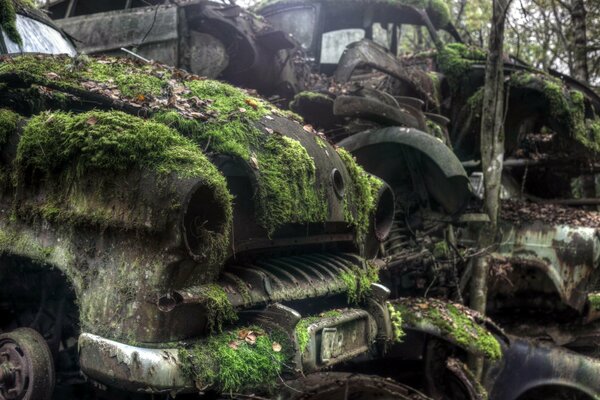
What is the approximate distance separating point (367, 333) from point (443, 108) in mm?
5710

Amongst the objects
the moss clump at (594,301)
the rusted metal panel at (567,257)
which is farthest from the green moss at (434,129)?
the moss clump at (594,301)

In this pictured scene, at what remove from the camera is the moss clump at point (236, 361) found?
2547 millimetres

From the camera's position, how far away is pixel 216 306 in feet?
8.98

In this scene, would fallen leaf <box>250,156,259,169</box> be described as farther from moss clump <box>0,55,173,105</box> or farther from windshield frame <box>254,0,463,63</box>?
windshield frame <box>254,0,463,63</box>

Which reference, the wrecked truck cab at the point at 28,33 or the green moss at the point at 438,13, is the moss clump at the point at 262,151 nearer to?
the wrecked truck cab at the point at 28,33

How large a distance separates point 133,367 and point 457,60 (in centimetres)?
707

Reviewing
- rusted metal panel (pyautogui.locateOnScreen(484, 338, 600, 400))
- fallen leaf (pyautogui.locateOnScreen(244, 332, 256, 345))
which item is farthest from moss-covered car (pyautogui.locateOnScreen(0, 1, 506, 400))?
rusted metal panel (pyautogui.locateOnScreen(484, 338, 600, 400))

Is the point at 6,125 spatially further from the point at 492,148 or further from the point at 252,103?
the point at 492,148

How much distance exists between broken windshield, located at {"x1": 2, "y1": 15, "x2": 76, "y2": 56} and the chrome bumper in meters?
2.64

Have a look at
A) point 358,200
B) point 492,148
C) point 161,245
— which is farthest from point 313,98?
point 161,245

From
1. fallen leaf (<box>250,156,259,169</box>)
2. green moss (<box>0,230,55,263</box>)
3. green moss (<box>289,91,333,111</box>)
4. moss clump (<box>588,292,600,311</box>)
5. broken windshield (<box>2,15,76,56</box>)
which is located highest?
broken windshield (<box>2,15,76,56</box>)

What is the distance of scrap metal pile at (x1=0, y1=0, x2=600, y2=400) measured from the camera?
259 cm

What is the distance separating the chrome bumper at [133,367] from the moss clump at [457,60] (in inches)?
270

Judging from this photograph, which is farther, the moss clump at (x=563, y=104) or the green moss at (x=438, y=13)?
the green moss at (x=438, y=13)
